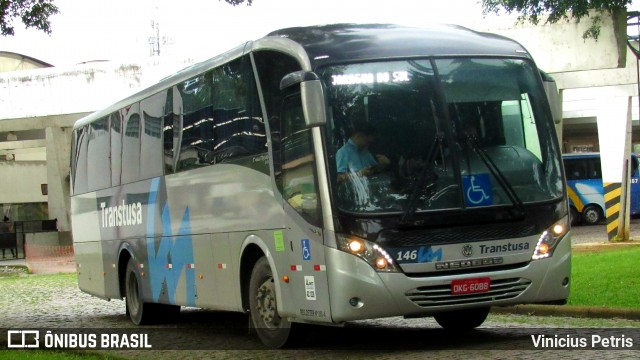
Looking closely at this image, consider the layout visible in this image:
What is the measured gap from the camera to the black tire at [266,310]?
1125cm

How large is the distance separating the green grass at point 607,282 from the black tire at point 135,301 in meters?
6.09

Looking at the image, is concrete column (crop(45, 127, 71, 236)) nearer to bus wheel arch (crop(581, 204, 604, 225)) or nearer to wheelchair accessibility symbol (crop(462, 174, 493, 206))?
bus wheel arch (crop(581, 204, 604, 225))

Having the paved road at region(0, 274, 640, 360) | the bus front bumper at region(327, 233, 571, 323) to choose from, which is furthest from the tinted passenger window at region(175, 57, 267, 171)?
the paved road at region(0, 274, 640, 360)

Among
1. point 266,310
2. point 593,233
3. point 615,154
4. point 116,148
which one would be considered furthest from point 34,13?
point 593,233

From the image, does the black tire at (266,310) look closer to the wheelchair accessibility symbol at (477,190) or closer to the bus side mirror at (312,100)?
the bus side mirror at (312,100)

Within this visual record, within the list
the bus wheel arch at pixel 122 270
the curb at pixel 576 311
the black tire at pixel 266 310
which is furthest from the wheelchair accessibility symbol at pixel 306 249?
the bus wheel arch at pixel 122 270

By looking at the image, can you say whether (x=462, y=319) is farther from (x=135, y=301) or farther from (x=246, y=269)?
(x=135, y=301)

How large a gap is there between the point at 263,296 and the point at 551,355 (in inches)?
129

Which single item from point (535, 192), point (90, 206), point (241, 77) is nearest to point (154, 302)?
point (90, 206)

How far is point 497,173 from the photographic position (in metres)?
10.2

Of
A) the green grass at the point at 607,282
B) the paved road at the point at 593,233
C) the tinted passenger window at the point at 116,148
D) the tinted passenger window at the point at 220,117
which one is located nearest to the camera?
the tinted passenger window at the point at 220,117

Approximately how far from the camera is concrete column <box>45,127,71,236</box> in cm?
4597

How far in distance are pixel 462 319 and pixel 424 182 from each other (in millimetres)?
2768

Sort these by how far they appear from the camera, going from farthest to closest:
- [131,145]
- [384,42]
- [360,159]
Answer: [131,145] < [384,42] < [360,159]
